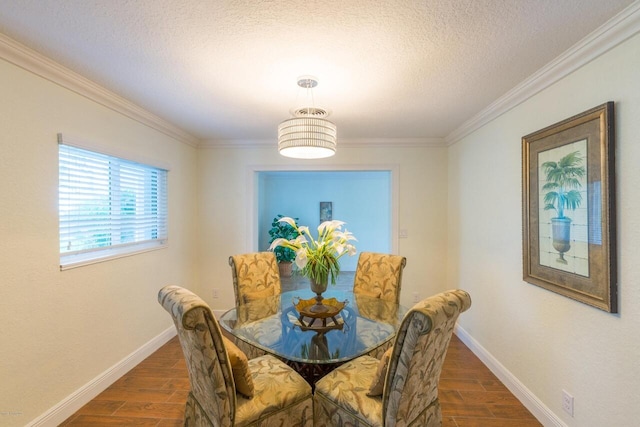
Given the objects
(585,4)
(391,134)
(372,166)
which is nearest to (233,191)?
(372,166)

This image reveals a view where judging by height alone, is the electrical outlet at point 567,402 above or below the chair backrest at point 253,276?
below

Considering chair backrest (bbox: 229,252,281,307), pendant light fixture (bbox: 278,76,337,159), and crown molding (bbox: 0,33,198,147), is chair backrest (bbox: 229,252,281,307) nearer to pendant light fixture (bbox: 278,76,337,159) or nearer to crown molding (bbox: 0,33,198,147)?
pendant light fixture (bbox: 278,76,337,159)

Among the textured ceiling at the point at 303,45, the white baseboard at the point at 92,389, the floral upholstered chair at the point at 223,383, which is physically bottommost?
the white baseboard at the point at 92,389

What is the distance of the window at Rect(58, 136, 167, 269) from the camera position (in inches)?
82.5

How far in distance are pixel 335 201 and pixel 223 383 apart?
587 centimetres

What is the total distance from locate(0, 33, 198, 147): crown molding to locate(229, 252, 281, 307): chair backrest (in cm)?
153

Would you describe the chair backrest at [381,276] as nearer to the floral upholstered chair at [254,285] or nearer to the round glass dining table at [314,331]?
the round glass dining table at [314,331]

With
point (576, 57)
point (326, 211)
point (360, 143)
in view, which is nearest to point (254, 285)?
point (360, 143)

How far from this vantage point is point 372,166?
382 cm

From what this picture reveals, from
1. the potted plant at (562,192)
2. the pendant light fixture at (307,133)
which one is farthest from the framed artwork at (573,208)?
the pendant light fixture at (307,133)

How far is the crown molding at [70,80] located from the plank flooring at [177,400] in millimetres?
2237

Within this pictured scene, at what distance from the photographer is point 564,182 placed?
1.83 meters

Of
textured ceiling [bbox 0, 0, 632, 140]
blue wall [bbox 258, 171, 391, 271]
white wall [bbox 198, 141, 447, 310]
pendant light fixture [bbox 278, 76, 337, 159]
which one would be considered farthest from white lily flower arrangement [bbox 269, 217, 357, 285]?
blue wall [bbox 258, 171, 391, 271]

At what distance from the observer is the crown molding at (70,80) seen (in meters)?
1.67
